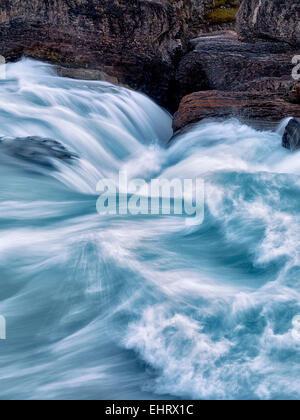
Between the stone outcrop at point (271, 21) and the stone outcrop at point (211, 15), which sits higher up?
the stone outcrop at point (211, 15)

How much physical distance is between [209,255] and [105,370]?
83.3 inches

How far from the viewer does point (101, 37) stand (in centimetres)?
1260

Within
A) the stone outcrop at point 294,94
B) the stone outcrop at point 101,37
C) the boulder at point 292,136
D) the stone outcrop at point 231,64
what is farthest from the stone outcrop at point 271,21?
the boulder at point 292,136

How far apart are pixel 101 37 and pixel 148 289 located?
1017 cm

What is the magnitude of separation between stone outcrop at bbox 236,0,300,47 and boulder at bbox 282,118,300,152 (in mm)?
4922

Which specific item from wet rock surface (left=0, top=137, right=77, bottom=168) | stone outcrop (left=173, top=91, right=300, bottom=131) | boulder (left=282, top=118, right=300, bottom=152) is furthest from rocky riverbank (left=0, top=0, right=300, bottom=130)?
wet rock surface (left=0, top=137, right=77, bottom=168)

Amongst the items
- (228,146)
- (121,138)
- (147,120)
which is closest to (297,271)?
(228,146)

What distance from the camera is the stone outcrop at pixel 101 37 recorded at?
12.2m

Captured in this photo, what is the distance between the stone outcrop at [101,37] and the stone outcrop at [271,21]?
2213 mm

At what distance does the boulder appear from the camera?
764 centimetres

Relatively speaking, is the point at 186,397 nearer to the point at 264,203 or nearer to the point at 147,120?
the point at 264,203

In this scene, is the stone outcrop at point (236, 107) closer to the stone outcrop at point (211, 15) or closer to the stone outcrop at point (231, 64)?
the stone outcrop at point (231, 64)

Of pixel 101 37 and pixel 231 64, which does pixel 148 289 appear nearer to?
pixel 231 64

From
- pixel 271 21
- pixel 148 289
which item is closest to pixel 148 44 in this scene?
pixel 271 21
